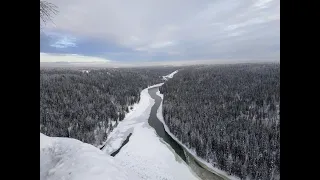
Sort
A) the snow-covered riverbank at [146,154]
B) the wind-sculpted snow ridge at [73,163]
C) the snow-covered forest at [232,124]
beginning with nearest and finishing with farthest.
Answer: the wind-sculpted snow ridge at [73,163] → the snow-covered riverbank at [146,154] → the snow-covered forest at [232,124]

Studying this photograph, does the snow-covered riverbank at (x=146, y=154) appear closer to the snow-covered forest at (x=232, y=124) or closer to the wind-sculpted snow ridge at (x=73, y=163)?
the wind-sculpted snow ridge at (x=73, y=163)

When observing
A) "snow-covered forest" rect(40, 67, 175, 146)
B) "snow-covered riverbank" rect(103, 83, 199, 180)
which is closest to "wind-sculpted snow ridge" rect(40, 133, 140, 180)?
"snow-covered riverbank" rect(103, 83, 199, 180)

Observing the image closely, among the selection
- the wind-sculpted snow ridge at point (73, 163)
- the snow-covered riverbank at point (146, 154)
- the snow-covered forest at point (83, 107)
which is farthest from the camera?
the snow-covered forest at point (83, 107)

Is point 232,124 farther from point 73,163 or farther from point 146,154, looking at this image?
point 73,163

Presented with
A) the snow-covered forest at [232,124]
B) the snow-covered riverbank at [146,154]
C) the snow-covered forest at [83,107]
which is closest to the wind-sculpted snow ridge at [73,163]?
the snow-covered riverbank at [146,154]
